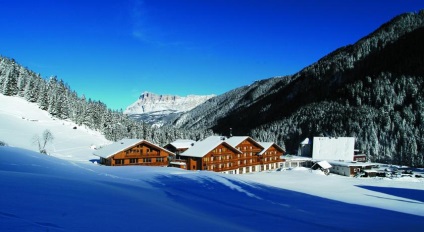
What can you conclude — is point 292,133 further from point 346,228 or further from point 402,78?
point 346,228

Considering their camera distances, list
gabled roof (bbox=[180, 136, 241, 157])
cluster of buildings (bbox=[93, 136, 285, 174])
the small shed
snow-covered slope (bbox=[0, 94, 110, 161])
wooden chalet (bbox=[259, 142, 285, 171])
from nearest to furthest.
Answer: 1. cluster of buildings (bbox=[93, 136, 285, 174])
2. gabled roof (bbox=[180, 136, 241, 157])
3. the small shed
4. snow-covered slope (bbox=[0, 94, 110, 161])
5. wooden chalet (bbox=[259, 142, 285, 171])

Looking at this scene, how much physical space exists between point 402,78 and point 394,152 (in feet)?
172

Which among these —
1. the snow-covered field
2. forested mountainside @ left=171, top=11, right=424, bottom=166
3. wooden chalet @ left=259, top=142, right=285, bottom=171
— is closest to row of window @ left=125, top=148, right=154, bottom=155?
the snow-covered field

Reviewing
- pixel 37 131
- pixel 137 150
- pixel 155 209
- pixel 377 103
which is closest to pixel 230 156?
pixel 137 150

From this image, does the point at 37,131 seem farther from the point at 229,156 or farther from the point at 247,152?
the point at 247,152

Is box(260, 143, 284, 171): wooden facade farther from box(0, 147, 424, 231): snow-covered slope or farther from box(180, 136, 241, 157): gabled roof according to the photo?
box(0, 147, 424, 231): snow-covered slope

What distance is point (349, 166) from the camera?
239ft

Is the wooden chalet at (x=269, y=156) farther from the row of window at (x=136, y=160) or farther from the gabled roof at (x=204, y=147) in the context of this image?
the row of window at (x=136, y=160)

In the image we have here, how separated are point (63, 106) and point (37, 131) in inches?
1278

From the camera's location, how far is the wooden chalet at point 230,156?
6419 centimetres

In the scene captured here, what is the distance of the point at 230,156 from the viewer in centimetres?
7144

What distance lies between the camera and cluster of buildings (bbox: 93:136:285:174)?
190 ft

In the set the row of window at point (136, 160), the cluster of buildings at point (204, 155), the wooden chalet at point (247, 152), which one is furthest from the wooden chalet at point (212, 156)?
the row of window at point (136, 160)

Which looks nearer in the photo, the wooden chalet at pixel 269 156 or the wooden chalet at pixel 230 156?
the wooden chalet at pixel 230 156
